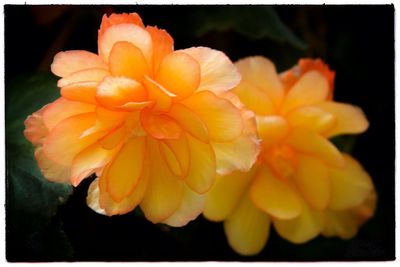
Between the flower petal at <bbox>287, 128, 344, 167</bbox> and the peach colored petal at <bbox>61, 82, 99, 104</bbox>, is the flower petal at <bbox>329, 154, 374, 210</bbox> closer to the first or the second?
the flower petal at <bbox>287, 128, 344, 167</bbox>

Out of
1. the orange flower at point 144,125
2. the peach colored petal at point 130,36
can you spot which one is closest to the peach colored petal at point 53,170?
the orange flower at point 144,125

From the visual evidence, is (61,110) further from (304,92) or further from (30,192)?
(304,92)

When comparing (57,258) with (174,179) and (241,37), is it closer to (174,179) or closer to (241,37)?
(174,179)

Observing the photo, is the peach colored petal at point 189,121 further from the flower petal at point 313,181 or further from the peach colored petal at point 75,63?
the flower petal at point 313,181

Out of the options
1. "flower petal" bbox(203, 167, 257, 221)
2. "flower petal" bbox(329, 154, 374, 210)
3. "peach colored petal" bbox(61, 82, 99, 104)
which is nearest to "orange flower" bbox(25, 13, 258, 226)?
"peach colored petal" bbox(61, 82, 99, 104)

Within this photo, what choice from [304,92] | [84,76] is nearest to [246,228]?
[304,92]
